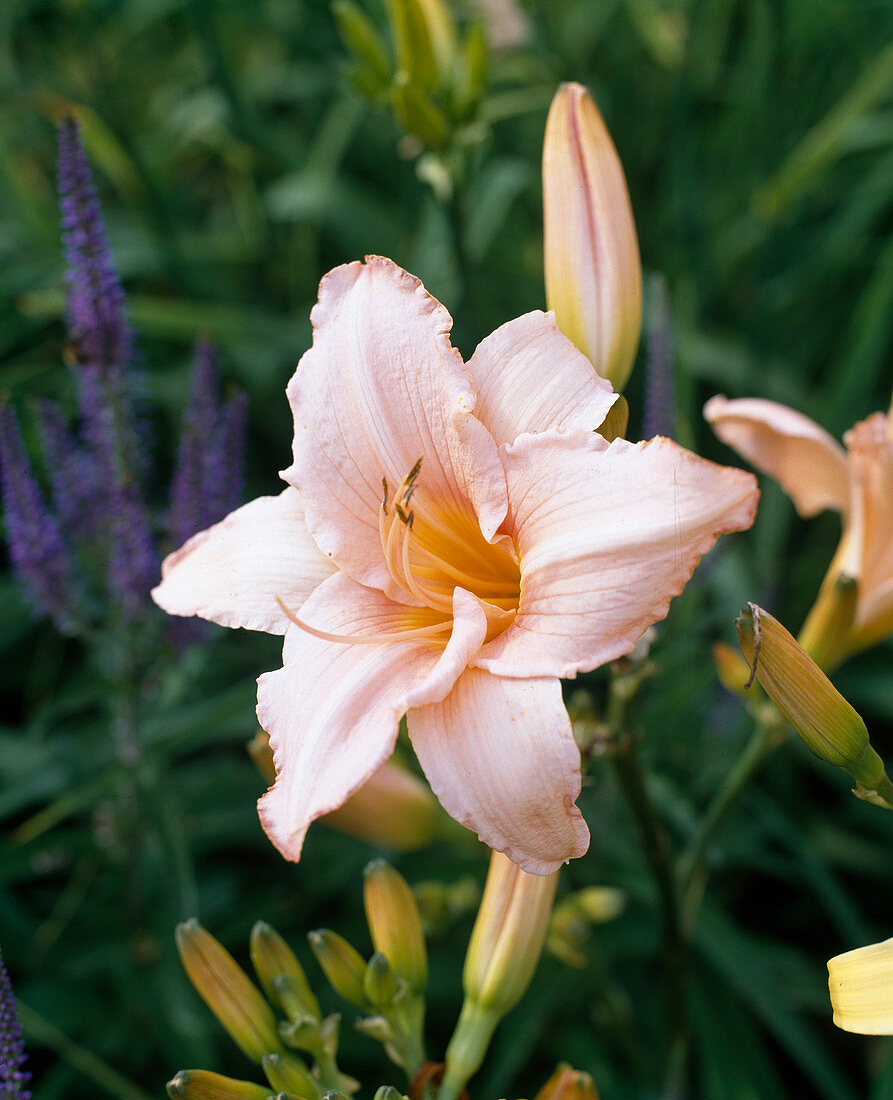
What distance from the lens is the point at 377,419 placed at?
30.5 inches

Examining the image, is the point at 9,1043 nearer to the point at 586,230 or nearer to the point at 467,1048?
the point at 467,1048

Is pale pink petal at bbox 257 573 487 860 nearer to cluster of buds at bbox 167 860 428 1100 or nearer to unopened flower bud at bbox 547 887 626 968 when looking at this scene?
cluster of buds at bbox 167 860 428 1100

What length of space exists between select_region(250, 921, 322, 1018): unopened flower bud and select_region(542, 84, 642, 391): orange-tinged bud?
572mm

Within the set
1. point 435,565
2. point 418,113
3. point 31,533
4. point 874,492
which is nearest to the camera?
point 435,565

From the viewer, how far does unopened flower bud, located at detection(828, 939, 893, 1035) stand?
0.68 metres

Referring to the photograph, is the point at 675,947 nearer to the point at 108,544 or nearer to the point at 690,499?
the point at 690,499

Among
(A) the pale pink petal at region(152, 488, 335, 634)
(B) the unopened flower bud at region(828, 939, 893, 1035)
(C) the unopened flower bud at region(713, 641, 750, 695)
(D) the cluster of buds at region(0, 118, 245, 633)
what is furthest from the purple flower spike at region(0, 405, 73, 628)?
(B) the unopened flower bud at region(828, 939, 893, 1035)

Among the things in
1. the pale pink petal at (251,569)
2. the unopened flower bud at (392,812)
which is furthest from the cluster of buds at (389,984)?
the pale pink petal at (251,569)

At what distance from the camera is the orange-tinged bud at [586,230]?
0.83m

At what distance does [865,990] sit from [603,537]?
14.7 inches

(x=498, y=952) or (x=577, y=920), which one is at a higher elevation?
(x=498, y=952)

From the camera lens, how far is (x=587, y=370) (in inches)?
28.6

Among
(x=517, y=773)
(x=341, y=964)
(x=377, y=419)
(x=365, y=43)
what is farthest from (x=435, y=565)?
(x=365, y=43)

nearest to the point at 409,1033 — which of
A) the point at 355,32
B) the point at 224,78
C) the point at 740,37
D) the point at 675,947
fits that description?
the point at 675,947
